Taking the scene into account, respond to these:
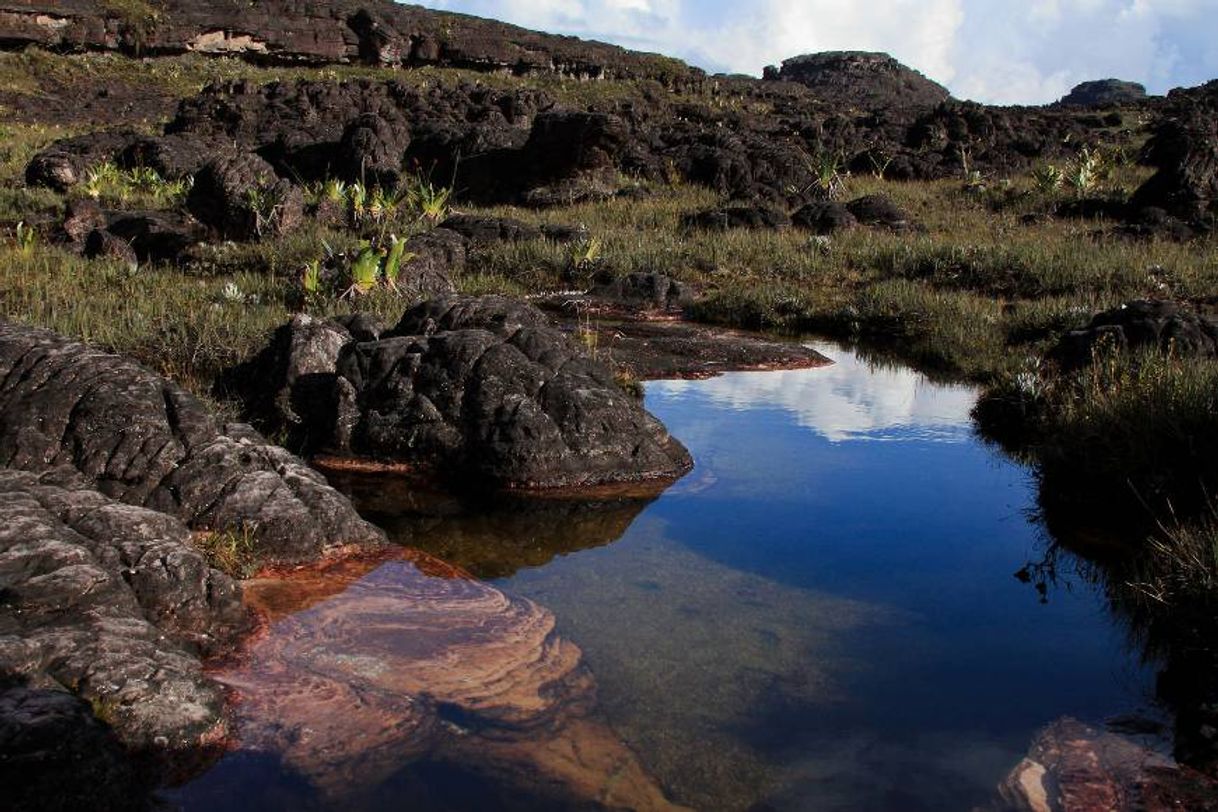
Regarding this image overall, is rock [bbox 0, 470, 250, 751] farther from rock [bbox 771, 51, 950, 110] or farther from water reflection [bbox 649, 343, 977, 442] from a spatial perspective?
rock [bbox 771, 51, 950, 110]

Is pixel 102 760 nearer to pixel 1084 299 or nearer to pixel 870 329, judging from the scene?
pixel 870 329

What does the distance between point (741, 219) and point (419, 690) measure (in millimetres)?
18220

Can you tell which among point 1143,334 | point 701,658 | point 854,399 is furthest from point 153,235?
point 701,658

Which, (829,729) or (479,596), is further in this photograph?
(479,596)

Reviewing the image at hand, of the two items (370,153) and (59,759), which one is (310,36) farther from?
(59,759)

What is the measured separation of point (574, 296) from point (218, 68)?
4654 centimetres

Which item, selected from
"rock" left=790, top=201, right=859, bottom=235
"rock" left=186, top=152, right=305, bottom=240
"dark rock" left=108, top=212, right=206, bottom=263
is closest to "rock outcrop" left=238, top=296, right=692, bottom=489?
"dark rock" left=108, top=212, right=206, bottom=263

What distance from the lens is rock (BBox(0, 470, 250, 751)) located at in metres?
3.99

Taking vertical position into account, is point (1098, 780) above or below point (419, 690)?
above

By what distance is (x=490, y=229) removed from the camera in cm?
1928

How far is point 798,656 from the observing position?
209 inches

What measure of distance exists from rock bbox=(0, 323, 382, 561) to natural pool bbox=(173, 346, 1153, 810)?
1.78 feet

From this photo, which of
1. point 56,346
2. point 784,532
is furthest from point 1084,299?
point 56,346

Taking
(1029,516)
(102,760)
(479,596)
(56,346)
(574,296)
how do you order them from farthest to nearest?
1. (574,296)
2. (1029,516)
3. (56,346)
4. (479,596)
5. (102,760)
